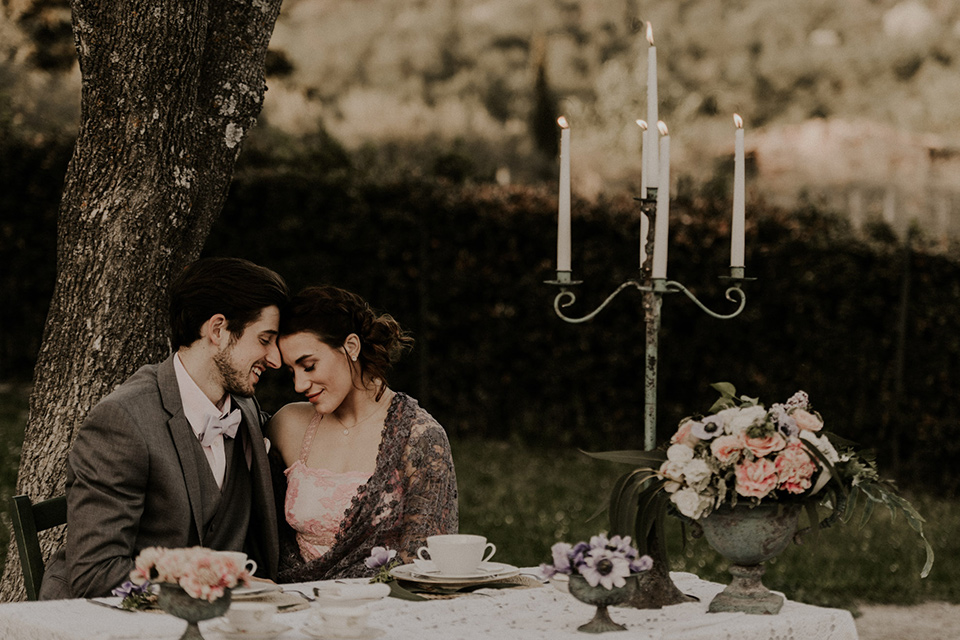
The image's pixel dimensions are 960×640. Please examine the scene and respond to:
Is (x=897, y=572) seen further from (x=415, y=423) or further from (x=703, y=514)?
(x=703, y=514)

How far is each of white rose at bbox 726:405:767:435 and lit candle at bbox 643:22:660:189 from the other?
0.62 metres

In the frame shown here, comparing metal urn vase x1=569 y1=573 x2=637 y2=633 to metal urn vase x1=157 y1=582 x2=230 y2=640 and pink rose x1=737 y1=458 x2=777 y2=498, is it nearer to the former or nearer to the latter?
pink rose x1=737 y1=458 x2=777 y2=498

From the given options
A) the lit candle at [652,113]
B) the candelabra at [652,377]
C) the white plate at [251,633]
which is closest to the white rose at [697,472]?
the candelabra at [652,377]

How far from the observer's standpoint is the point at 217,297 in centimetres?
354

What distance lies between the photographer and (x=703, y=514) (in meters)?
2.65

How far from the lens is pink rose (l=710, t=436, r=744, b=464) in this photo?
261 cm

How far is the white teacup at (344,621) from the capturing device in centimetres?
240

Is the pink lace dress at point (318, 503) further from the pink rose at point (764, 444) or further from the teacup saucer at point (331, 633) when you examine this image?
the pink rose at point (764, 444)

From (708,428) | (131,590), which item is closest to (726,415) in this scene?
(708,428)

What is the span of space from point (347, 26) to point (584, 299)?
7452 mm

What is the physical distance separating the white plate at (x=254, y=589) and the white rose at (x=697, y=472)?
3.38ft

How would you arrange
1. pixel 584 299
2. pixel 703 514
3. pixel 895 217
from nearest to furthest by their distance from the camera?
pixel 703 514 → pixel 584 299 → pixel 895 217

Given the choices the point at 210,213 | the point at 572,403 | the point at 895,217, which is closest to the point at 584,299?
the point at 572,403

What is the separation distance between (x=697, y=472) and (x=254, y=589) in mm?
1070
